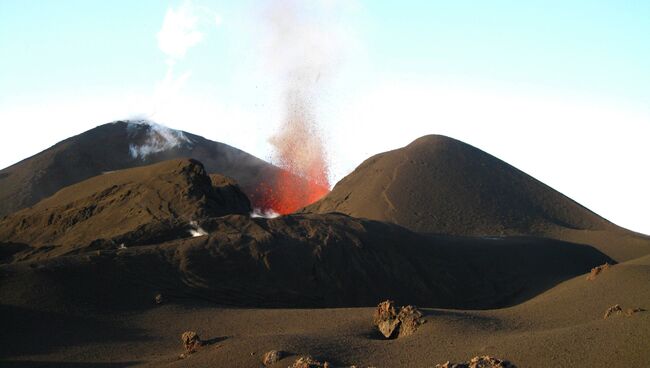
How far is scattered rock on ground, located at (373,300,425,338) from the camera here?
23219 mm

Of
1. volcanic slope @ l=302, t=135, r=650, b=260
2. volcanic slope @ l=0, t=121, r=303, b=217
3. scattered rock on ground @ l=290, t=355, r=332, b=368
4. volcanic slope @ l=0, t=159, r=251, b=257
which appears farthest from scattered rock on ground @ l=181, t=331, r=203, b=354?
volcanic slope @ l=0, t=121, r=303, b=217

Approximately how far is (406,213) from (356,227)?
16857 millimetres

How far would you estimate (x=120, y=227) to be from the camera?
41.1 m

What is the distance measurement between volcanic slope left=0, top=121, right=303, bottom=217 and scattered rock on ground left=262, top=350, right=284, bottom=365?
48.7 metres

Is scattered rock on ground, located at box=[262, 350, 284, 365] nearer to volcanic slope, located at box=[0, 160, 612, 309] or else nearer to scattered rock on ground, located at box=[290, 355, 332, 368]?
scattered rock on ground, located at box=[290, 355, 332, 368]

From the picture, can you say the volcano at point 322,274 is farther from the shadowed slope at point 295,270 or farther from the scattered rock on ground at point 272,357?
the scattered rock on ground at point 272,357

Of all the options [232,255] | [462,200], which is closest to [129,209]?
[232,255]

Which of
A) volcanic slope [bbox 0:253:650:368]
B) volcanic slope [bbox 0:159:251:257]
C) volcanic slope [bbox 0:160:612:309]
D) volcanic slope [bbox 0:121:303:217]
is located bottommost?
volcanic slope [bbox 0:253:650:368]

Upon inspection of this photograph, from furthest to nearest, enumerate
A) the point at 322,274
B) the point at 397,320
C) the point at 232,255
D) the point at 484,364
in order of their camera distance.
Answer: the point at 322,274, the point at 232,255, the point at 397,320, the point at 484,364

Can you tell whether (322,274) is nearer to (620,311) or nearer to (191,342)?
(191,342)

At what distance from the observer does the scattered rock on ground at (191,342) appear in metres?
21.9

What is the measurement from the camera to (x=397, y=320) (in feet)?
77.5

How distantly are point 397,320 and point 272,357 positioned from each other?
17.5 ft

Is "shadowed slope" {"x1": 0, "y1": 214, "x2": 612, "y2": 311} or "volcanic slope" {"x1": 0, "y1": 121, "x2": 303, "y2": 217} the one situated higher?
"volcanic slope" {"x1": 0, "y1": 121, "x2": 303, "y2": 217}
